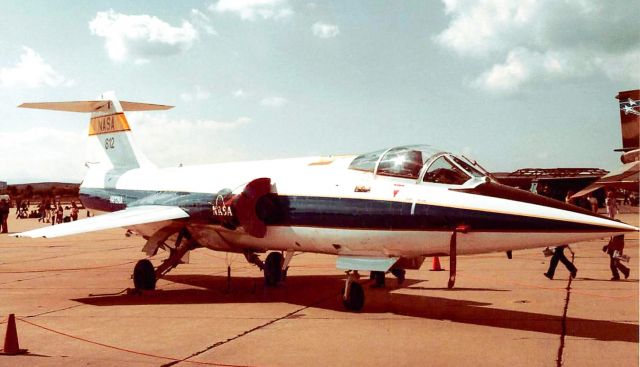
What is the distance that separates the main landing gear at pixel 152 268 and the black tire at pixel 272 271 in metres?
1.58

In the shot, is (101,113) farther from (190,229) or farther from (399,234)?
(399,234)

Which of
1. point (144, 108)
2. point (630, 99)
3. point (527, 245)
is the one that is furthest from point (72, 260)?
point (630, 99)

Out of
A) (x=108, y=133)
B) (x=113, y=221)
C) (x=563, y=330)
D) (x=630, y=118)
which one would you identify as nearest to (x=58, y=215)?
(x=108, y=133)

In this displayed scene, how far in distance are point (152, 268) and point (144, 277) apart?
230 mm

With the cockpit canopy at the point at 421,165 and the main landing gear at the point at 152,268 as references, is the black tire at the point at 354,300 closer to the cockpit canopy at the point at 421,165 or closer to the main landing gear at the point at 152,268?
the cockpit canopy at the point at 421,165

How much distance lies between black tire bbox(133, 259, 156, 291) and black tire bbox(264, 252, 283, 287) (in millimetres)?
2200

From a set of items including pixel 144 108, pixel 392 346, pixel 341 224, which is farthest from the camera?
pixel 144 108

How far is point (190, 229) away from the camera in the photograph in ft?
38.1

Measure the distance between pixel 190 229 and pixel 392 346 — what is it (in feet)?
20.4

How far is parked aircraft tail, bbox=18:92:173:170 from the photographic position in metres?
15.6

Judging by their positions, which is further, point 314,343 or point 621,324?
point 621,324

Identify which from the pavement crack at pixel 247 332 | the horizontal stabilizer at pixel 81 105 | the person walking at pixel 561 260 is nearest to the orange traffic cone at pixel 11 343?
the pavement crack at pixel 247 332

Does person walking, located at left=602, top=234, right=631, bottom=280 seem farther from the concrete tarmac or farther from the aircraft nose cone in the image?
the aircraft nose cone

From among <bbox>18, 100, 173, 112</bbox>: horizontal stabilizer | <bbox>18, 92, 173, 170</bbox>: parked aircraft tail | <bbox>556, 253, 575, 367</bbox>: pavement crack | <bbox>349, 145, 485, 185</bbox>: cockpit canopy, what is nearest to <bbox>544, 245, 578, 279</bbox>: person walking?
<bbox>556, 253, 575, 367</bbox>: pavement crack
